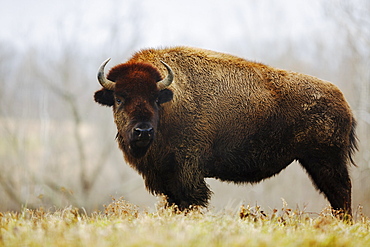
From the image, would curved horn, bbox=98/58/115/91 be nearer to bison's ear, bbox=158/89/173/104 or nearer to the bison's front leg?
bison's ear, bbox=158/89/173/104

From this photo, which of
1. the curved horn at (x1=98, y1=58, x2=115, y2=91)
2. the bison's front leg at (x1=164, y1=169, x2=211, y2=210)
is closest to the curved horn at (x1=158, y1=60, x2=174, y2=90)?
the curved horn at (x1=98, y1=58, x2=115, y2=91)

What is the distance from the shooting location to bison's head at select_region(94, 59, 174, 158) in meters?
5.97

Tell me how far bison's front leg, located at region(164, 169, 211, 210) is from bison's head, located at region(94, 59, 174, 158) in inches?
26.5

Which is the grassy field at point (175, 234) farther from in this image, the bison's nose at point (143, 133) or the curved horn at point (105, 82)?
the curved horn at point (105, 82)

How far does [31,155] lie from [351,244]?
25.8 meters

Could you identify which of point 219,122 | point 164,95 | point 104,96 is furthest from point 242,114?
point 104,96

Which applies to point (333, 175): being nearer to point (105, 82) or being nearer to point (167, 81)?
point (167, 81)

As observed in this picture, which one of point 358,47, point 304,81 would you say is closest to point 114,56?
point 358,47

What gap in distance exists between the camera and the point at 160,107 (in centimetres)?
650

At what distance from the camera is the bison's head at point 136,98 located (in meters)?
5.97

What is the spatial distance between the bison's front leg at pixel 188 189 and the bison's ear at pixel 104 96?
154cm

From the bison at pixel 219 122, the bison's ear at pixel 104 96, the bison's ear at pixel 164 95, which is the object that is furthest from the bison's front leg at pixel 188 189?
the bison's ear at pixel 104 96

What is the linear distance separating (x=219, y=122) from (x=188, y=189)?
118cm

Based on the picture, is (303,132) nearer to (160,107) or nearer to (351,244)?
(160,107)
